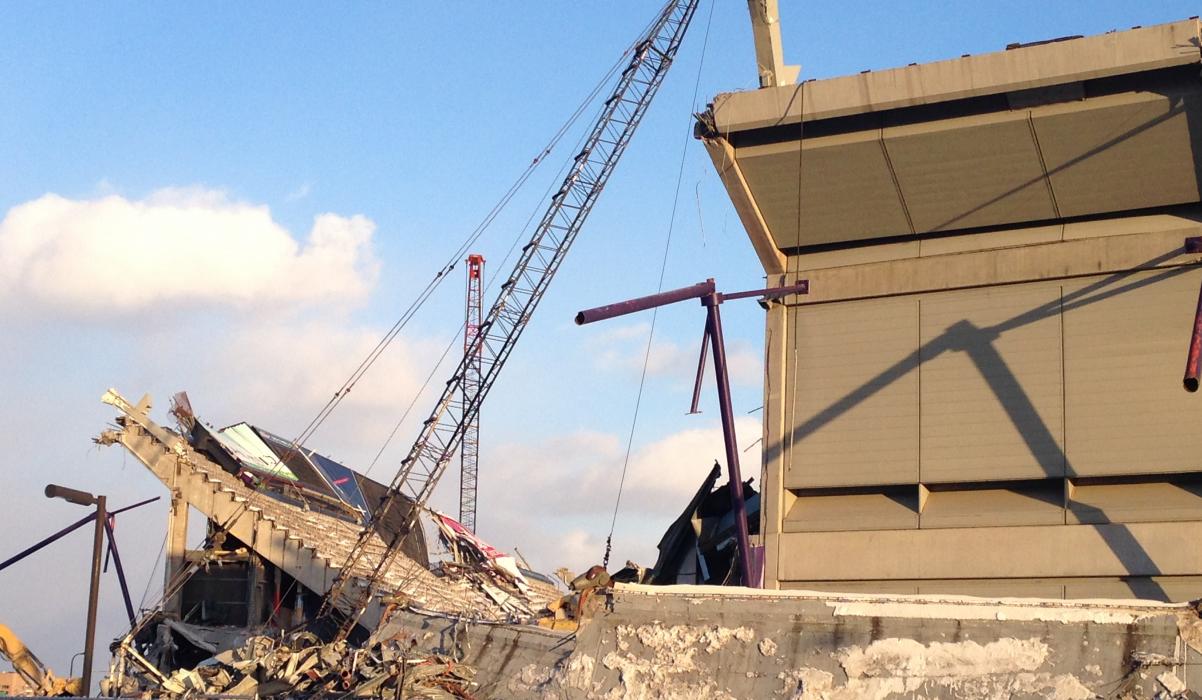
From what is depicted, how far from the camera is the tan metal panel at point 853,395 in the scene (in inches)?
1538

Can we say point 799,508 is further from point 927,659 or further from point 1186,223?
point 927,659

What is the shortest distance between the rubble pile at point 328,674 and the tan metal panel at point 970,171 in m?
21.2

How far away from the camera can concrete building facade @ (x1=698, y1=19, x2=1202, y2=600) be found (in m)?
35.5

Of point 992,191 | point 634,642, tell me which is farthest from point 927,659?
point 992,191

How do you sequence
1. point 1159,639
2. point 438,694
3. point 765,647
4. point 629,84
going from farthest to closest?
point 629,84, point 438,694, point 765,647, point 1159,639

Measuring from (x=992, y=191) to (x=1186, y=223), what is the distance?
210 inches

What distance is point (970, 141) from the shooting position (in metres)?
37.2

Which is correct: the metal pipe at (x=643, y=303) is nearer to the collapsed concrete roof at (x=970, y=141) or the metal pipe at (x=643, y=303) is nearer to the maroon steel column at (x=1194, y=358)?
the collapsed concrete roof at (x=970, y=141)

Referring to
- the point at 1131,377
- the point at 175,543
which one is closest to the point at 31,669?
the point at 175,543

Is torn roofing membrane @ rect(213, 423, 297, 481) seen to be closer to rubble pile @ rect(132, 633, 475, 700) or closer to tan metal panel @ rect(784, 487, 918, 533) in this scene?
tan metal panel @ rect(784, 487, 918, 533)

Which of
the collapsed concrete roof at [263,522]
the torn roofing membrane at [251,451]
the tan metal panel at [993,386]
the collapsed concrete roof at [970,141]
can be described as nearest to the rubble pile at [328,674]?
the tan metal panel at [993,386]

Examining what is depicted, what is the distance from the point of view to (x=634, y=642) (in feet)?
73.4

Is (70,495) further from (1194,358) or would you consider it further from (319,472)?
(319,472)

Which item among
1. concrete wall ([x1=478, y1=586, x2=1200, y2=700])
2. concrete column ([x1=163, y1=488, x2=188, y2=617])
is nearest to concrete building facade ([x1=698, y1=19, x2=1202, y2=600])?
concrete wall ([x1=478, y1=586, x2=1200, y2=700])
